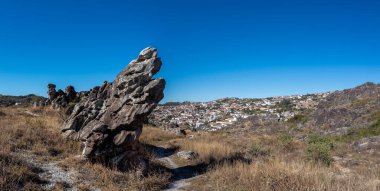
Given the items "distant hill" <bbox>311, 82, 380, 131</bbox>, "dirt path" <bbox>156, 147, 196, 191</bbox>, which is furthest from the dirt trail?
"distant hill" <bbox>311, 82, 380, 131</bbox>

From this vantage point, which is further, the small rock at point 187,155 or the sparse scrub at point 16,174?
the small rock at point 187,155

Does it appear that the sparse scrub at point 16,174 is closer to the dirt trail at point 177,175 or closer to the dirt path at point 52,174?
the dirt path at point 52,174

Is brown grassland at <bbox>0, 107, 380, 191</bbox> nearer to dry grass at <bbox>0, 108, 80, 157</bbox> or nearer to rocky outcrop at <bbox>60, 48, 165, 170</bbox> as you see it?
dry grass at <bbox>0, 108, 80, 157</bbox>

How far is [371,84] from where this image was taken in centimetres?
4222

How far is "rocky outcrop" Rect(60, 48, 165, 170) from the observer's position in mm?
12070

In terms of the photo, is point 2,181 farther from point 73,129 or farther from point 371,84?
point 371,84

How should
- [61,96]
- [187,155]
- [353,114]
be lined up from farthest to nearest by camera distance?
[353,114] → [61,96] → [187,155]

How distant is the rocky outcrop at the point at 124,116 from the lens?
1207 cm

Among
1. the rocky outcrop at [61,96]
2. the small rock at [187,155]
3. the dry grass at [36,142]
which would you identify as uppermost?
the rocky outcrop at [61,96]

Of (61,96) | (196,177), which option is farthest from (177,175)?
(61,96)

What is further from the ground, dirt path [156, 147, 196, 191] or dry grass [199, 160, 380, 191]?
dry grass [199, 160, 380, 191]

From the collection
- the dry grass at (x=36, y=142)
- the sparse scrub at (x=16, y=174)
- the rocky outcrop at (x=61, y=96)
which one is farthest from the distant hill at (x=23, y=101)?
the sparse scrub at (x=16, y=174)

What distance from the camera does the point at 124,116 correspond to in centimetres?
1237

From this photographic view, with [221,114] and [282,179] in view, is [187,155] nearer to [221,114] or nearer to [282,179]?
[282,179]
